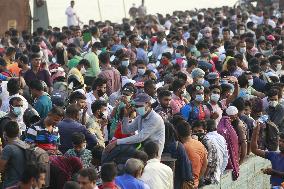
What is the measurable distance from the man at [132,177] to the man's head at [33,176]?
132 cm

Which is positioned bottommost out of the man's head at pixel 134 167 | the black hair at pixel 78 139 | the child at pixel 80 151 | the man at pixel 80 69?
the man's head at pixel 134 167

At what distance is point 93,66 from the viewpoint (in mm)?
18797

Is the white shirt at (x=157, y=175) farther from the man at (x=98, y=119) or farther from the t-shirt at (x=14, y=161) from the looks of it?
the man at (x=98, y=119)

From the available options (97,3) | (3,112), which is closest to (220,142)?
(3,112)

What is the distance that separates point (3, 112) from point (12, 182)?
10.6 feet

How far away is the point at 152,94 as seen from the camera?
1541 centimetres

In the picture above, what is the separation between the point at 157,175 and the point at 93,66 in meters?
7.55

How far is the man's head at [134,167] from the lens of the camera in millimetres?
10875

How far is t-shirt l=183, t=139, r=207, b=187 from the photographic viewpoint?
12.8m

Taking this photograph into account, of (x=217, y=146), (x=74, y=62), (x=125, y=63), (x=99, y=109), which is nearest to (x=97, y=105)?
(x=99, y=109)

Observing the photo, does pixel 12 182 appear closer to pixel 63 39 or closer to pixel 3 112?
pixel 3 112

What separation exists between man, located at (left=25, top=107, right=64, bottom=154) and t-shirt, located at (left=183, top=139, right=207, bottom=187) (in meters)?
1.91

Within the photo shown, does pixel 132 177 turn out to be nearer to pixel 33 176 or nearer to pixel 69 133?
pixel 33 176

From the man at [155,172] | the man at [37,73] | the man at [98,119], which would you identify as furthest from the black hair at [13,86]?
the man at [155,172]
